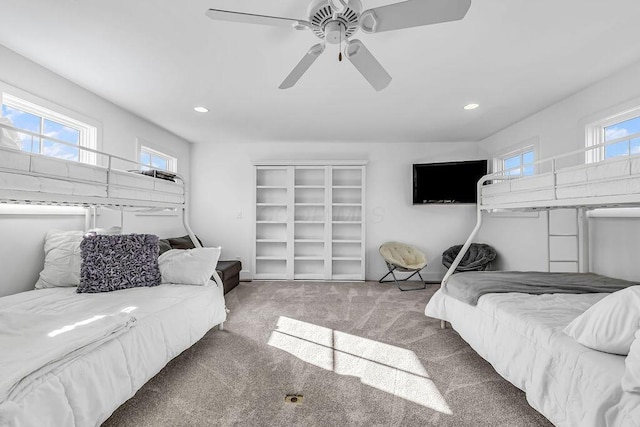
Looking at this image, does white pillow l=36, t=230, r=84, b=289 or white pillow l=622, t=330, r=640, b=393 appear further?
white pillow l=36, t=230, r=84, b=289

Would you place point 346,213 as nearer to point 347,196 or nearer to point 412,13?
point 347,196

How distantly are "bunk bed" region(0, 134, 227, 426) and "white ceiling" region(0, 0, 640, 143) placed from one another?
0.99 m

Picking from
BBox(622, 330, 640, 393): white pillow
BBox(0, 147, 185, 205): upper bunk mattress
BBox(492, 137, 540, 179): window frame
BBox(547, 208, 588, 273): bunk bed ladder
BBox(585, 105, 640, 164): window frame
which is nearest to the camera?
BBox(622, 330, 640, 393): white pillow

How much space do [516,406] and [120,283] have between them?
268cm

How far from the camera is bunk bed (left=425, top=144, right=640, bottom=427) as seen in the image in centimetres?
105

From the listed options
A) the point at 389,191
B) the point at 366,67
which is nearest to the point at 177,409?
the point at 366,67

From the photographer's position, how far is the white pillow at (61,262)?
2.18m

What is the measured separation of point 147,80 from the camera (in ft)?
8.65

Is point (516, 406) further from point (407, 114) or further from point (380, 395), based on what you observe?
point (407, 114)

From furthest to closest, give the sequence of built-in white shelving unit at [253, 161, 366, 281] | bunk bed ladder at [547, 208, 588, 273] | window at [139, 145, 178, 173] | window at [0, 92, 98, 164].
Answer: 1. built-in white shelving unit at [253, 161, 366, 281]
2. window at [139, 145, 178, 173]
3. bunk bed ladder at [547, 208, 588, 273]
4. window at [0, 92, 98, 164]

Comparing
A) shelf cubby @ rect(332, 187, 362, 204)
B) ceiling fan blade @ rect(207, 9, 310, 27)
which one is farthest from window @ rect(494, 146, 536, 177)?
ceiling fan blade @ rect(207, 9, 310, 27)

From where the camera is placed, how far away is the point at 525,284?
213 centimetres

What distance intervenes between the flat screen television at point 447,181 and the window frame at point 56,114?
14.0 feet

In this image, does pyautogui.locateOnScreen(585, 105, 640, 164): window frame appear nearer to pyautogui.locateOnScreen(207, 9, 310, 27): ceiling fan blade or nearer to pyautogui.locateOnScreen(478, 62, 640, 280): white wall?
pyautogui.locateOnScreen(478, 62, 640, 280): white wall
